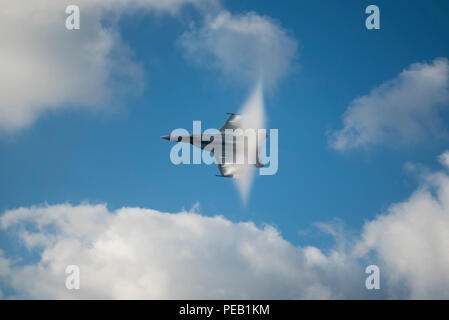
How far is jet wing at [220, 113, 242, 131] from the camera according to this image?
87438mm

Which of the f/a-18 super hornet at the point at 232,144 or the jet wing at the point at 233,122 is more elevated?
the jet wing at the point at 233,122

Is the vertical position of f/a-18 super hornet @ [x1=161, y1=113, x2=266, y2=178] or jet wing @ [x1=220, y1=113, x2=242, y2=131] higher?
jet wing @ [x1=220, y1=113, x2=242, y2=131]

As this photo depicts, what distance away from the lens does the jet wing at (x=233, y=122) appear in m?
87.4

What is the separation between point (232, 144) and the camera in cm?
8512

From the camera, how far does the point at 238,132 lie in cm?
8669

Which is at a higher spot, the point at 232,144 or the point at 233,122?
the point at 233,122

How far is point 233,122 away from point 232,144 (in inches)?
258

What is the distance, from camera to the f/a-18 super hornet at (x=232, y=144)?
81.2 meters

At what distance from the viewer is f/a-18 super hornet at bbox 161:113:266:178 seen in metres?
81.2

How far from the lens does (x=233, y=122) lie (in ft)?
287
